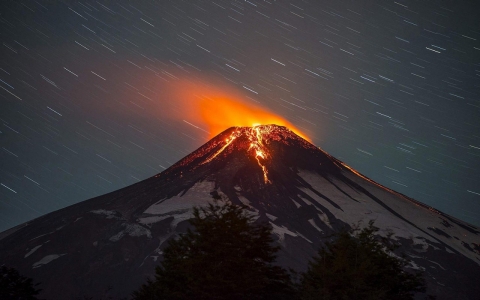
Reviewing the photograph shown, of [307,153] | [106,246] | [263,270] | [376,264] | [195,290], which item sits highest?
[307,153]

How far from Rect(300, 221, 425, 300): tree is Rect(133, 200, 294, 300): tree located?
191 centimetres

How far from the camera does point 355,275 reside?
22.6 metres

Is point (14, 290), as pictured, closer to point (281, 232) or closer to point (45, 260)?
point (45, 260)

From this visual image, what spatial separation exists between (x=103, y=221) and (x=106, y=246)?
13341 millimetres

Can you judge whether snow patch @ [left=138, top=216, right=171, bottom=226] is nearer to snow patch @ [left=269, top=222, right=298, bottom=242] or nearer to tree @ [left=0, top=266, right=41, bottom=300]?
snow patch @ [left=269, top=222, right=298, bottom=242]

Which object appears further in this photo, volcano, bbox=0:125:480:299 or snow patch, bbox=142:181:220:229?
snow patch, bbox=142:181:220:229

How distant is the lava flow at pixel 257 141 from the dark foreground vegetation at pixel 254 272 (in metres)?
113

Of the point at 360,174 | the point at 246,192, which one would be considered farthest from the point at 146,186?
the point at 360,174

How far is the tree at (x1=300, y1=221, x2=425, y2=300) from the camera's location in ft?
72.2

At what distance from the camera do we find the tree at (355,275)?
866 inches

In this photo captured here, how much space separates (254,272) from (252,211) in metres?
97.0

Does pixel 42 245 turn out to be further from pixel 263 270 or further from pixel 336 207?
pixel 263 270

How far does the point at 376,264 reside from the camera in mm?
25266

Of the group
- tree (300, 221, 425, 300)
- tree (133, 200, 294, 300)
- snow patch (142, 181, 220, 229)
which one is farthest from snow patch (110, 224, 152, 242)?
tree (300, 221, 425, 300)
